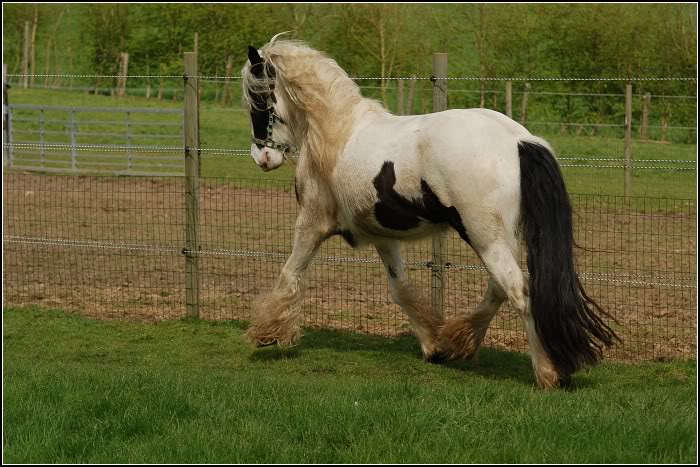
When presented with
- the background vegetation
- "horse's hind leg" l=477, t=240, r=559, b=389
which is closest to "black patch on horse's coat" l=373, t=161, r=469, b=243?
"horse's hind leg" l=477, t=240, r=559, b=389

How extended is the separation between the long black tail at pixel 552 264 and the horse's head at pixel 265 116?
7.08ft

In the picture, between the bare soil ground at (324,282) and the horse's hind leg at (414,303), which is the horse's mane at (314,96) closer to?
the horse's hind leg at (414,303)

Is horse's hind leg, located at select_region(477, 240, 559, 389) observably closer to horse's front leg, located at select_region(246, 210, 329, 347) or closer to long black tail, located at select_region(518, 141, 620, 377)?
long black tail, located at select_region(518, 141, 620, 377)

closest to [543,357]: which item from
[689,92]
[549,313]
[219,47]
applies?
[549,313]

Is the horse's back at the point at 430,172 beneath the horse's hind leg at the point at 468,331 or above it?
above

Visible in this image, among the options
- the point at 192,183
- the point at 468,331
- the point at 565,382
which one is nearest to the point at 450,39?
the point at 192,183

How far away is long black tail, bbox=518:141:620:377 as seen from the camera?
19.1ft

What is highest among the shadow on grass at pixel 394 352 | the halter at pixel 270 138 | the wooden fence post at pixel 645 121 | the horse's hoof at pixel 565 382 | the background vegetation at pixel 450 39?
the background vegetation at pixel 450 39

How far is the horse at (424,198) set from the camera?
5879 millimetres

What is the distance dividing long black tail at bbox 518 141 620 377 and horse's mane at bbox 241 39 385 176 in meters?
1.49

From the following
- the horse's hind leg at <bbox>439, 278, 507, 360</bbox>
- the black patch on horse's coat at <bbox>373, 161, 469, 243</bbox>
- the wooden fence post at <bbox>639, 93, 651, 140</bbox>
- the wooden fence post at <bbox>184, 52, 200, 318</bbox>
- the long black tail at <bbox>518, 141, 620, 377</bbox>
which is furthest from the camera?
the wooden fence post at <bbox>639, 93, 651, 140</bbox>

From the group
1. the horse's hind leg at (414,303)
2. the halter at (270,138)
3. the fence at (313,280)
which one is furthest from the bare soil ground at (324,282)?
the halter at (270,138)

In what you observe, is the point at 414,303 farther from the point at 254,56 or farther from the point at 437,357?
the point at 254,56

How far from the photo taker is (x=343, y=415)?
480 centimetres
